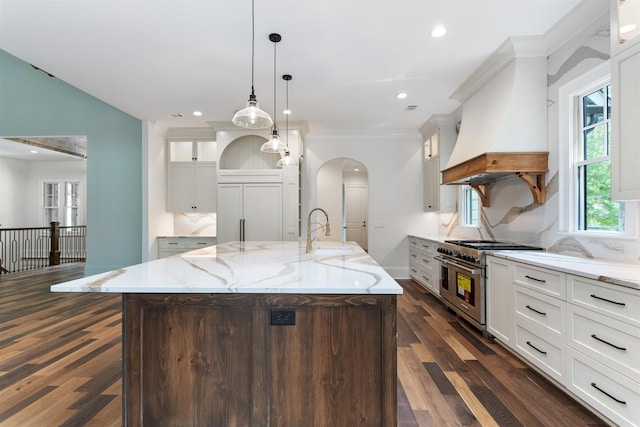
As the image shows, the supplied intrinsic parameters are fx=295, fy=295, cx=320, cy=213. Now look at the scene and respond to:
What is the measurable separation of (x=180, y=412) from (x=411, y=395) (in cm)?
144

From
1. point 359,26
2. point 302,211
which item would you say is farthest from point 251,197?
point 359,26

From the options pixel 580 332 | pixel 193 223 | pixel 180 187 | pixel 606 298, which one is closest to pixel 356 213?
pixel 193 223

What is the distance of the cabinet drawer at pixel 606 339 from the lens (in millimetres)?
1515

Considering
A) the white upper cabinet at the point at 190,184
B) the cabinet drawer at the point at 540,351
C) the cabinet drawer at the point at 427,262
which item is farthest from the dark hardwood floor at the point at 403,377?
the white upper cabinet at the point at 190,184

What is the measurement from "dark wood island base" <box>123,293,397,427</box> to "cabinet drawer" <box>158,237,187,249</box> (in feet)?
13.4

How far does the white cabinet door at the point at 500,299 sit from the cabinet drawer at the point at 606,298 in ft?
2.19

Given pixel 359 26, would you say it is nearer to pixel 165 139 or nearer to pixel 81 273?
pixel 165 139

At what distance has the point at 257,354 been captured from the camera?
139 centimetres

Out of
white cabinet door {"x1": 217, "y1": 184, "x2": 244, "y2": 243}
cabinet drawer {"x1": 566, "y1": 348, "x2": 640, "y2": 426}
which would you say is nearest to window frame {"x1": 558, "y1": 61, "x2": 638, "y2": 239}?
cabinet drawer {"x1": 566, "y1": 348, "x2": 640, "y2": 426}

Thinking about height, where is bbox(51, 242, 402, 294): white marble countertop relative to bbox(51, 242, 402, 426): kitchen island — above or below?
above

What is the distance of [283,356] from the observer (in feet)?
4.55

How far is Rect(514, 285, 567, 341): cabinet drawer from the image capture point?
2004 mm

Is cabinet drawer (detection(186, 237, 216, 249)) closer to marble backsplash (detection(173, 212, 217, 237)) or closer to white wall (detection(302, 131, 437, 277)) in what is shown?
marble backsplash (detection(173, 212, 217, 237))

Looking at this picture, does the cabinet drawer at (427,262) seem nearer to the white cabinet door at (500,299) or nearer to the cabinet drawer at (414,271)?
the cabinet drawer at (414,271)
